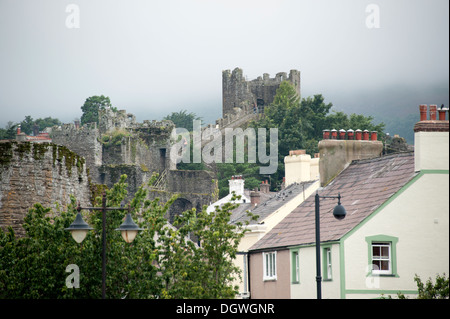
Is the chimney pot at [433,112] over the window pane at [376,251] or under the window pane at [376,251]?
over

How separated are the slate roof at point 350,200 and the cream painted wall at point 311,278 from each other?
37cm

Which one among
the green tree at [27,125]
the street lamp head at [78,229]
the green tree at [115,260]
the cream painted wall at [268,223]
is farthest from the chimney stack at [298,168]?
the green tree at [27,125]

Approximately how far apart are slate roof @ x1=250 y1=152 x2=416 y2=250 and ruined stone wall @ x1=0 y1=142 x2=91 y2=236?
7197 mm

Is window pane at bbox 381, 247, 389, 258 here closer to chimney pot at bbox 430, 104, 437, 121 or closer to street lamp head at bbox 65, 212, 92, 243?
chimney pot at bbox 430, 104, 437, 121

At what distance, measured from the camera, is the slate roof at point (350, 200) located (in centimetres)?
3591

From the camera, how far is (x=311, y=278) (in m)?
36.9

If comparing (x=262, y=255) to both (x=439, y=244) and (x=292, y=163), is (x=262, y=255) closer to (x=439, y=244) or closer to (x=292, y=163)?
(x=439, y=244)

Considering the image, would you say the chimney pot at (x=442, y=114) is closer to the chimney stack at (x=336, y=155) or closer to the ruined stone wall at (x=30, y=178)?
the chimney stack at (x=336, y=155)

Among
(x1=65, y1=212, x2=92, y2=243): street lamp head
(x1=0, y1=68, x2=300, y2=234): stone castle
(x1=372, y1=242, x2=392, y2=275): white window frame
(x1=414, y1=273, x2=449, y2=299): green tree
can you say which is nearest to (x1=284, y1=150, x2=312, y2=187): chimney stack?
(x1=0, y1=68, x2=300, y2=234): stone castle

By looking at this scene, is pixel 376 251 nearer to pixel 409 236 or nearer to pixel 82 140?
pixel 409 236

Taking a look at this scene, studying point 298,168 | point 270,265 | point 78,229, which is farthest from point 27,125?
point 78,229

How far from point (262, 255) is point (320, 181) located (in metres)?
4.38

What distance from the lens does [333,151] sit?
142ft
